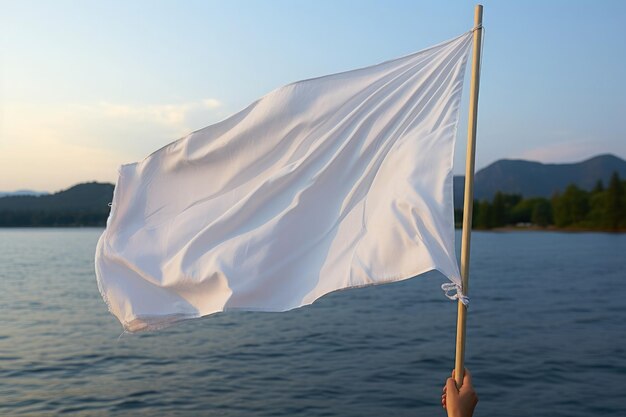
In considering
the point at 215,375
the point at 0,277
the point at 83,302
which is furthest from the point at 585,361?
the point at 0,277

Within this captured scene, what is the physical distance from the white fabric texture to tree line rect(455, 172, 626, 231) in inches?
5153

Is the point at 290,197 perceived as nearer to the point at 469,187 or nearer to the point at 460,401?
the point at 469,187

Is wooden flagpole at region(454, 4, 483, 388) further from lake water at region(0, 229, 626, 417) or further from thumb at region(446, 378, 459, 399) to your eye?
lake water at region(0, 229, 626, 417)

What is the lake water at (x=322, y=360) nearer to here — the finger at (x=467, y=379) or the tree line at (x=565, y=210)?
the finger at (x=467, y=379)

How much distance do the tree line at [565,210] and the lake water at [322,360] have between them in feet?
353

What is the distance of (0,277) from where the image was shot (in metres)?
49.5

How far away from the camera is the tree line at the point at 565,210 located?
137 meters

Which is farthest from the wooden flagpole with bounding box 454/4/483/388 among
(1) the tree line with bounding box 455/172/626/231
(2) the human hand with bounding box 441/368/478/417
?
(1) the tree line with bounding box 455/172/626/231

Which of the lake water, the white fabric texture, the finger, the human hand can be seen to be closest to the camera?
the human hand

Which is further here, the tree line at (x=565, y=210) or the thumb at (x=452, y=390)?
the tree line at (x=565, y=210)

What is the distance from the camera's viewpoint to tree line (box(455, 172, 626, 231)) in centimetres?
13700

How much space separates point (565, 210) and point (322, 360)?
144697 mm

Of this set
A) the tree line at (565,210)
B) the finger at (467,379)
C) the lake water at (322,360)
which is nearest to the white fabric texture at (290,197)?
the finger at (467,379)

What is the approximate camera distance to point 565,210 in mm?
153125
